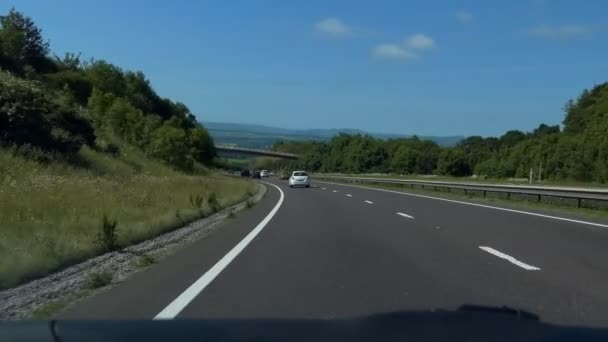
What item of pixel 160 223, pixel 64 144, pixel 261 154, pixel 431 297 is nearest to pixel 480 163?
pixel 261 154

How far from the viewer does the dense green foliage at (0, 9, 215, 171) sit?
31.2 m

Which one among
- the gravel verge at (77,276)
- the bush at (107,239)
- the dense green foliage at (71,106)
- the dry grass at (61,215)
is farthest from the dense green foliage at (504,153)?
the bush at (107,239)

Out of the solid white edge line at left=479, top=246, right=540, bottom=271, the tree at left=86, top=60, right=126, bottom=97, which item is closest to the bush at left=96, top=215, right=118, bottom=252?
the solid white edge line at left=479, top=246, right=540, bottom=271

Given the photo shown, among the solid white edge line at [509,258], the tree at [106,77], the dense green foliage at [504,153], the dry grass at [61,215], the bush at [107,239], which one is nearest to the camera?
the solid white edge line at [509,258]

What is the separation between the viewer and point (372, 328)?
5.30m

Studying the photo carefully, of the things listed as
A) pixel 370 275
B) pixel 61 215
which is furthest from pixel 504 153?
pixel 370 275

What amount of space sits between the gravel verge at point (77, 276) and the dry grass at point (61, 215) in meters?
0.30

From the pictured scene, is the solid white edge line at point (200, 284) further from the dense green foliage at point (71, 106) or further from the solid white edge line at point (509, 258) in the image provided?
the dense green foliage at point (71, 106)

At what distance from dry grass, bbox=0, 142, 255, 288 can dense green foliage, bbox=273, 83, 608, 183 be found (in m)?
53.1

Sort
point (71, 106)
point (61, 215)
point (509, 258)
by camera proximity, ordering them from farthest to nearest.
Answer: point (71, 106), point (61, 215), point (509, 258)

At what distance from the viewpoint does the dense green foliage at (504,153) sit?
7731cm

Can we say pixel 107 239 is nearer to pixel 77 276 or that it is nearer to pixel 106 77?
pixel 77 276

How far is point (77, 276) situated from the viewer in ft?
34.1

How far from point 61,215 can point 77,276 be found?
6131mm
